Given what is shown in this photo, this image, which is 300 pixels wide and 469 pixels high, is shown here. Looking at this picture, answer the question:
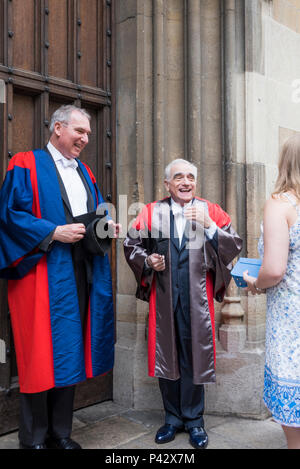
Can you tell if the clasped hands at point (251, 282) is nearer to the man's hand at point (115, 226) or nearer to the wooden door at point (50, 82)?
the man's hand at point (115, 226)

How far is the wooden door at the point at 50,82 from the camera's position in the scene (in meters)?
2.71

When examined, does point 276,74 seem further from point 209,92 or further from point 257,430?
point 257,430

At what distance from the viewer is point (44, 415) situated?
2402 mm

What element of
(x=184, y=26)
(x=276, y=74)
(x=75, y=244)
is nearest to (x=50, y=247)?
(x=75, y=244)

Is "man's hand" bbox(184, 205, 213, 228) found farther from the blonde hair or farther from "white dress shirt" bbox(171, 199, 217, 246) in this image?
the blonde hair

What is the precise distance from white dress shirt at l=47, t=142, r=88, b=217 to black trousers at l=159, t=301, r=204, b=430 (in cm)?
79

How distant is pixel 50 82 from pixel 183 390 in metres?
2.04

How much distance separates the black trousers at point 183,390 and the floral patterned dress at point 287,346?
72cm

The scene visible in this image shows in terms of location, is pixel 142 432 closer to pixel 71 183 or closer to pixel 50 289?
pixel 50 289

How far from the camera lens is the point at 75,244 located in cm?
248

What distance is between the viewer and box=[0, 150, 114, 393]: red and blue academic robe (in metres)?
2.29

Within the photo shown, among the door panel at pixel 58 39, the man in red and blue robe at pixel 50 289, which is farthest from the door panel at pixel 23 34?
the man in red and blue robe at pixel 50 289
